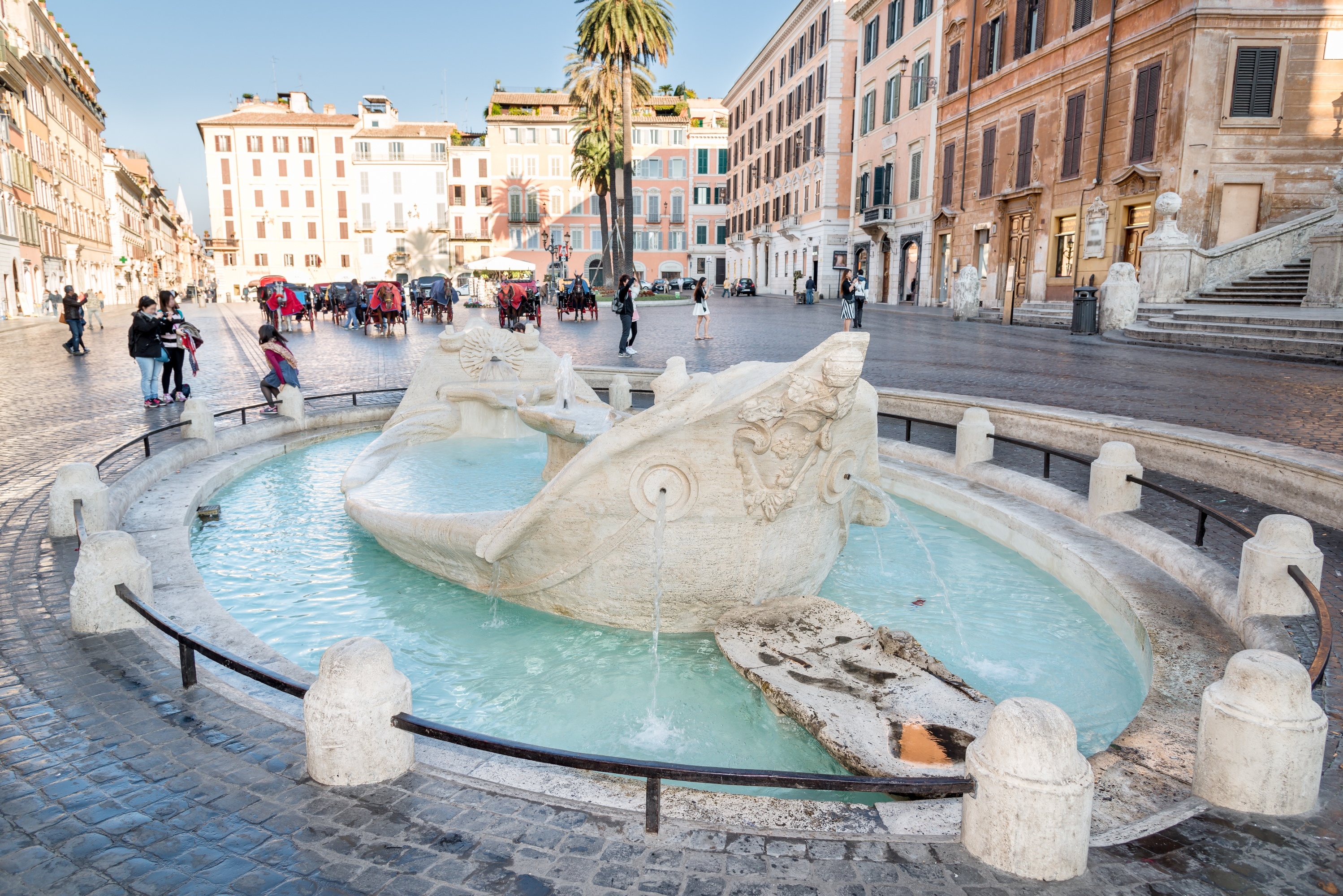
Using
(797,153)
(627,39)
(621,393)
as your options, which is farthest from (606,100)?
(621,393)

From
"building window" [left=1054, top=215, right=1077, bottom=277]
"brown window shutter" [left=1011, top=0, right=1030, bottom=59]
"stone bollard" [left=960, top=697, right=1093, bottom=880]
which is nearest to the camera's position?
"stone bollard" [left=960, top=697, right=1093, bottom=880]

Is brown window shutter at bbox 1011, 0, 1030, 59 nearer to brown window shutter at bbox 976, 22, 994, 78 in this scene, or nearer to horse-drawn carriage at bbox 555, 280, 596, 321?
brown window shutter at bbox 976, 22, 994, 78

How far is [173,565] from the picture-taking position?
482cm

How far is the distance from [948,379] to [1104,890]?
9.49m

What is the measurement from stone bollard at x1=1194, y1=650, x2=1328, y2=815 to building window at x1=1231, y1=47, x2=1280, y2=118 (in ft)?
69.5

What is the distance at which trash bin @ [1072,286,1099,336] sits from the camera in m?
18.5

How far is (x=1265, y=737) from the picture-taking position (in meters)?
2.52

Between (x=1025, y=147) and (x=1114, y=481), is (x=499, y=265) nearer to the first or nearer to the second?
(x=1025, y=147)

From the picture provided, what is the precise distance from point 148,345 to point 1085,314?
56.9ft

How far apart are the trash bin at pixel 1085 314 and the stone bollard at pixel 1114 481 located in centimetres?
1461

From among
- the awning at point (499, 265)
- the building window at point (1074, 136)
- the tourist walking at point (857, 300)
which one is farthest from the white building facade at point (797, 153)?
the tourist walking at point (857, 300)

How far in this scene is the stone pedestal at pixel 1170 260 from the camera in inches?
712

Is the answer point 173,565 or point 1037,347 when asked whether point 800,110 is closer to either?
point 1037,347

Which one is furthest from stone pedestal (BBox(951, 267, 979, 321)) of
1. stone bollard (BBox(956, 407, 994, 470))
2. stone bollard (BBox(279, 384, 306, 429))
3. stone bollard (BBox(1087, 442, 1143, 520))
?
stone bollard (BBox(1087, 442, 1143, 520))
